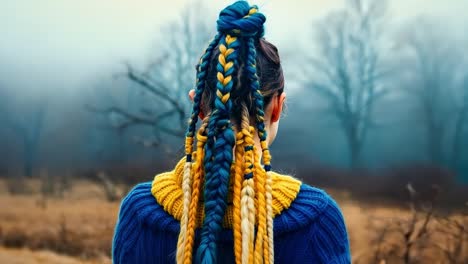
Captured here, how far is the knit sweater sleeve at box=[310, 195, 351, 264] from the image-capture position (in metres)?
1.12

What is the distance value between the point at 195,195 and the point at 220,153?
0.37 ft

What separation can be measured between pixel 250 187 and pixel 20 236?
6.33 metres

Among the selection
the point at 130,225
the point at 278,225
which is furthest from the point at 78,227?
the point at 278,225

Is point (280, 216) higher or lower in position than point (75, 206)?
higher

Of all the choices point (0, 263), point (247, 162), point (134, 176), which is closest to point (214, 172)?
point (247, 162)

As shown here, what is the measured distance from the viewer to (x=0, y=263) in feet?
17.6

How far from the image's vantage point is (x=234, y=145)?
1.08 meters

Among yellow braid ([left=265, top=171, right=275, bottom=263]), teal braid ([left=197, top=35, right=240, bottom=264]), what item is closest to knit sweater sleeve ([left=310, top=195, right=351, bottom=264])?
yellow braid ([left=265, top=171, right=275, bottom=263])

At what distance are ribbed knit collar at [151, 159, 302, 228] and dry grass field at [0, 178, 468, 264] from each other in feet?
10.4

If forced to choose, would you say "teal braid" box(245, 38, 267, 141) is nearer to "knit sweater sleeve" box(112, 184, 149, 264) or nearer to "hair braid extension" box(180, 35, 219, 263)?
"hair braid extension" box(180, 35, 219, 263)

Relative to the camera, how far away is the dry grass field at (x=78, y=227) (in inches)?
190

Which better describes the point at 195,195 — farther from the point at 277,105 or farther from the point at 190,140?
the point at 277,105

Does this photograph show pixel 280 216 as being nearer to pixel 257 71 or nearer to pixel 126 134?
pixel 257 71

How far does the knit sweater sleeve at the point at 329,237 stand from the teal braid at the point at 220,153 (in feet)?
0.75
